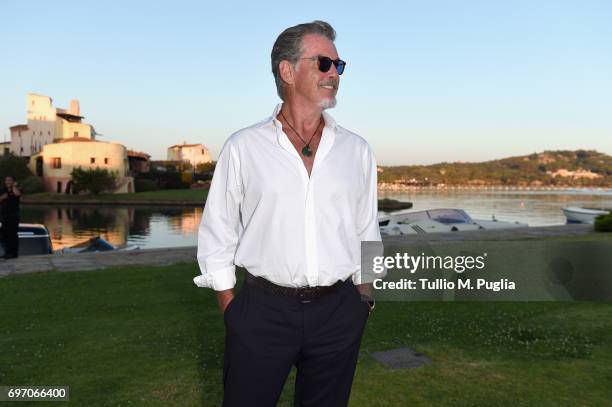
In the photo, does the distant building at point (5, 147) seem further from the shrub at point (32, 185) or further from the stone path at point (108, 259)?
the stone path at point (108, 259)

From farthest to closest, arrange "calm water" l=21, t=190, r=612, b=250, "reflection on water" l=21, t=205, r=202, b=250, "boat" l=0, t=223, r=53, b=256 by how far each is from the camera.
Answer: "calm water" l=21, t=190, r=612, b=250 → "reflection on water" l=21, t=205, r=202, b=250 → "boat" l=0, t=223, r=53, b=256

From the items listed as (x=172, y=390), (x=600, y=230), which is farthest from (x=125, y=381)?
(x=600, y=230)

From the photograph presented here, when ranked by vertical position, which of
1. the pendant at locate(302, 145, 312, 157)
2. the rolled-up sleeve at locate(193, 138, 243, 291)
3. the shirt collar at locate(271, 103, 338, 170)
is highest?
the shirt collar at locate(271, 103, 338, 170)

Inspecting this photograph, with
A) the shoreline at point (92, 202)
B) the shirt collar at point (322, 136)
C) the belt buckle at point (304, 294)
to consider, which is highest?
the shirt collar at point (322, 136)

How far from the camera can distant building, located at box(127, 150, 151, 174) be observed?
11119 centimetres

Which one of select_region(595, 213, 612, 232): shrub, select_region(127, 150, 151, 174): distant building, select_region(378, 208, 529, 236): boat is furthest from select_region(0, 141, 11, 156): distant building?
select_region(595, 213, 612, 232): shrub

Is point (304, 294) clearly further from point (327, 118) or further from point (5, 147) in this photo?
point (5, 147)

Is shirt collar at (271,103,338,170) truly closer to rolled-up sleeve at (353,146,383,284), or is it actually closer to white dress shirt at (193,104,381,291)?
white dress shirt at (193,104,381,291)

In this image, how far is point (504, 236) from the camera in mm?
16062

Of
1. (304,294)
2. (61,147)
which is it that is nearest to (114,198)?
(61,147)

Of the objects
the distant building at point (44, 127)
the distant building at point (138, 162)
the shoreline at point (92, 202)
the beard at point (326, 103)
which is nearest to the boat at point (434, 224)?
the beard at point (326, 103)

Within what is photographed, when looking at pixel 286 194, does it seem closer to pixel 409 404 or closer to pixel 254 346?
pixel 254 346

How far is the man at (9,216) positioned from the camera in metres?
12.2

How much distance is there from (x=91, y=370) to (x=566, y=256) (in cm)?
1120
